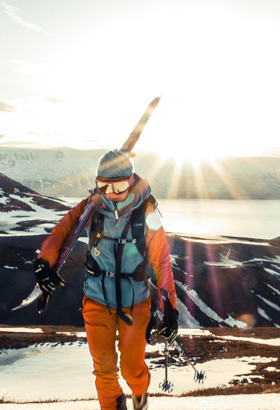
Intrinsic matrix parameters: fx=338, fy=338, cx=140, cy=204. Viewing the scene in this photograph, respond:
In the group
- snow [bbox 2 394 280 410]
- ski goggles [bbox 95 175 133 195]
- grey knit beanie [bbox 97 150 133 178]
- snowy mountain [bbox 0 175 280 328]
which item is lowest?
snowy mountain [bbox 0 175 280 328]

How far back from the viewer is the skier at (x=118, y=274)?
4.75m

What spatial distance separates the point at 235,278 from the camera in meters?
61.5

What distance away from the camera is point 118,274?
15.7 ft

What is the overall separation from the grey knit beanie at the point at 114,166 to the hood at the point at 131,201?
24cm

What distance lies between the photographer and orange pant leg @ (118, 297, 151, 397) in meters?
4.87

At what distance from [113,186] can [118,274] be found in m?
1.26

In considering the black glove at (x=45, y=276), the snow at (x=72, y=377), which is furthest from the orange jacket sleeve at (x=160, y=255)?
the snow at (x=72, y=377)

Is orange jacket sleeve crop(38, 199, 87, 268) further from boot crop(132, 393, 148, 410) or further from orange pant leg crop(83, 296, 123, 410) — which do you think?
boot crop(132, 393, 148, 410)

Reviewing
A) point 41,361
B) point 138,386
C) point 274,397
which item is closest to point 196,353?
point 41,361

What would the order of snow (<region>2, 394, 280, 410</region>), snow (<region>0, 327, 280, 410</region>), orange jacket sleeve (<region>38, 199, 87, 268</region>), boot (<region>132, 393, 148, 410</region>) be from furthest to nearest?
snow (<region>0, 327, 280, 410</region>) < snow (<region>2, 394, 280, 410</region>) < boot (<region>132, 393, 148, 410</region>) < orange jacket sleeve (<region>38, 199, 87, 268</region>)

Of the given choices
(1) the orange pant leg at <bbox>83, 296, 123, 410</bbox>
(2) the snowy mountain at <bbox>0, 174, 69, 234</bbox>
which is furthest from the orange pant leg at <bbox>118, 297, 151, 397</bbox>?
(2) the snowy mountain at <bbox>0, 174, 69, 234</bbox>

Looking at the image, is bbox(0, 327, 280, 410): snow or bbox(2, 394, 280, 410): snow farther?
bbox(0, 327, 280, 410): snow

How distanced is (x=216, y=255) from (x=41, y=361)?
63.6 metres

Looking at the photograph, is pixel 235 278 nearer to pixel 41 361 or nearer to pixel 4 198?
pixel 41 361
